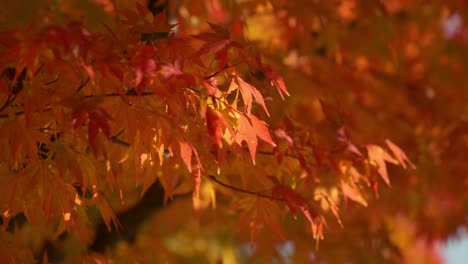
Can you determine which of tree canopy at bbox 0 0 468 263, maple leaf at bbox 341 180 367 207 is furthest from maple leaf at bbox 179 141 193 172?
maple leaf at bbox 341 180 367 207

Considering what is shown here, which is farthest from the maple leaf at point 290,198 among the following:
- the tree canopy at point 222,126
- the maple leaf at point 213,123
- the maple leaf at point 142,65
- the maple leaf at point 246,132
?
the maple leaf at point 142,65

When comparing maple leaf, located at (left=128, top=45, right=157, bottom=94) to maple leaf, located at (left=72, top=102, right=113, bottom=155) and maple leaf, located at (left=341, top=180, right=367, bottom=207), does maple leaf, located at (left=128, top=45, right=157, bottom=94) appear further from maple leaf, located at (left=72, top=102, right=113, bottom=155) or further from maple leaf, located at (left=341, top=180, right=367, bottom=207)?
maple leaf, located at (left=341, top=180, right=367, bottom=207)

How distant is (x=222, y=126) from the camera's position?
183 cm

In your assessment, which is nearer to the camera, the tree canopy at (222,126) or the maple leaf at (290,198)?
the tree canopy at (222,126)

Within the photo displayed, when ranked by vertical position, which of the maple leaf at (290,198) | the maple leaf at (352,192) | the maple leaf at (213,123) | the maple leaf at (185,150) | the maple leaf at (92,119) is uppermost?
the maple leaf at (92,119)

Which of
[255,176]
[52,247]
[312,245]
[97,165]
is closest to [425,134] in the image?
[312,245]

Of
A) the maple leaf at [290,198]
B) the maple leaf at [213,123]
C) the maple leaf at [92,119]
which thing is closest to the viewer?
the maple leaf at [92,119]

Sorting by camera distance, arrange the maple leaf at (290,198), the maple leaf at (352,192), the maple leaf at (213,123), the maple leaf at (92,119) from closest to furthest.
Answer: the maple leaf at (92,119) < the maple leaf at (213,123) < the maple leaf at (290,198) < the maple leaf at (352,192)

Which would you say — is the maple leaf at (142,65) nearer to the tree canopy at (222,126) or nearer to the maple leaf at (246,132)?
the tree canopy at (222,126)

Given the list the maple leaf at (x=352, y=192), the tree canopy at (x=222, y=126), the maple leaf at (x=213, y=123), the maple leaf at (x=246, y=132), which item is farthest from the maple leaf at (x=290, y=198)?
the maple leaf at (x=213, y=123)

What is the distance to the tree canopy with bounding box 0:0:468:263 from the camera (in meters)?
1.71

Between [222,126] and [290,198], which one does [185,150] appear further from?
[290,198]

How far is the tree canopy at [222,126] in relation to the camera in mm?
1707

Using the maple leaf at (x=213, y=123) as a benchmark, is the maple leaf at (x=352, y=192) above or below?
below
